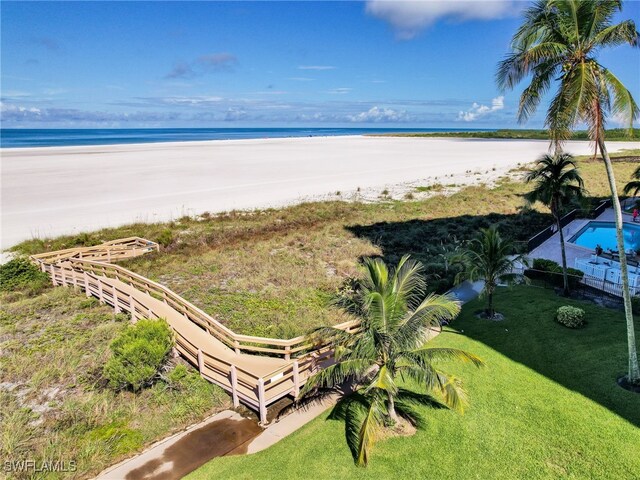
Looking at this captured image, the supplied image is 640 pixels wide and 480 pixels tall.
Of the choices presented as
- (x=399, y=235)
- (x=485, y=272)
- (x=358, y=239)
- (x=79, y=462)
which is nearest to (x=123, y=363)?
(x=79, y=462)

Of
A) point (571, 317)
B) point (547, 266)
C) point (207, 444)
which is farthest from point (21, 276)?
point (547, 266)

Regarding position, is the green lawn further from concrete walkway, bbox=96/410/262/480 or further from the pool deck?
the pool deck

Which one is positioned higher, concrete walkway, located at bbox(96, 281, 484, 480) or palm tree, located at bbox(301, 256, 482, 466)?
palm tree, located at bbox(301, 256, 482, 466)

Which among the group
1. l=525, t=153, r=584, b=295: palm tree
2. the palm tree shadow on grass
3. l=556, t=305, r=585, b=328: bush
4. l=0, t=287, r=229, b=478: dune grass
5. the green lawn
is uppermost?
l=525, t=153, r=584, b=295: palm tree

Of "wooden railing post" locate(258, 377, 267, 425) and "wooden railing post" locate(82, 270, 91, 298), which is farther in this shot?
"wooden railing post" locate(82, 270, 91, 298)

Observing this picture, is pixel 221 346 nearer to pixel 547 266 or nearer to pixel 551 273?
pixel 551 273

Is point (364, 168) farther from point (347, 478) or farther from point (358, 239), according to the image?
point (347, 478)

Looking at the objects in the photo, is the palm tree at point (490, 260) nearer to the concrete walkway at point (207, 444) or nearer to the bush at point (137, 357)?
the concrete walkway at point (207, 444)

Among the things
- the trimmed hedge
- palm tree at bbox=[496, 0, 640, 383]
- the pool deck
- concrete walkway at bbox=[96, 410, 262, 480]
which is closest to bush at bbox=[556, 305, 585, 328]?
the trimmed hedge
